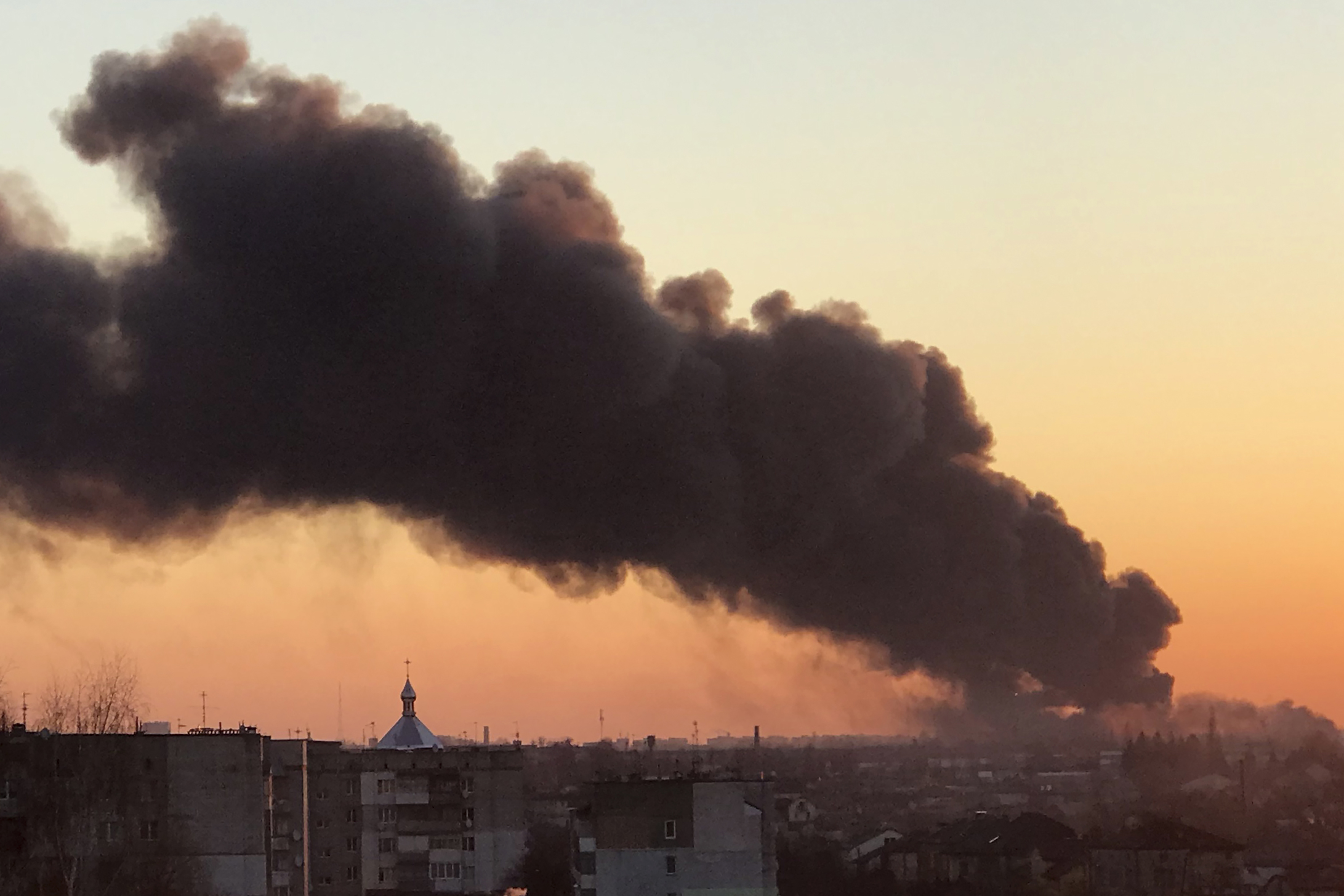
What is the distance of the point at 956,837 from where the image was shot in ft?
390

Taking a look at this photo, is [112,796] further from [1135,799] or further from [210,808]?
[1135,799]

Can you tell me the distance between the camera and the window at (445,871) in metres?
97.0

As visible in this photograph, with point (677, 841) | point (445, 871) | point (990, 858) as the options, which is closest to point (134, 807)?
point (677, 841)

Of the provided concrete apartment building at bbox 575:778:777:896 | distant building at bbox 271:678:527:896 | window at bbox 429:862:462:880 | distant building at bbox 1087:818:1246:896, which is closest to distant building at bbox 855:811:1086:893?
distant building at bbox 1087:818:1246:896

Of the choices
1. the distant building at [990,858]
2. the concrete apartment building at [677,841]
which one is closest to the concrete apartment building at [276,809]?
the concrete apartment building at [677,841]

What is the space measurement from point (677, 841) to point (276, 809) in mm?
22350

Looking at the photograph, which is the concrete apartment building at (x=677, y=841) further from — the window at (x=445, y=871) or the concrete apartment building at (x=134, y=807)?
the window at (x=445, y=871)

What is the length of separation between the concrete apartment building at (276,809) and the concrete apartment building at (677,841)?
442 inches

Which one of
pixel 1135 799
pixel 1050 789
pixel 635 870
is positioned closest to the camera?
pixel 635 870

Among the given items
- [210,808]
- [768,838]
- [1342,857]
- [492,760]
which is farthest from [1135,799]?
[210,808]

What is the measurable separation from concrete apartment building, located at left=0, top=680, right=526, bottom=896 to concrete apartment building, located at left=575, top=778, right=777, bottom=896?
11.2 metres

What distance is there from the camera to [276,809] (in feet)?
295

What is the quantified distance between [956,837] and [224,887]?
58.1m

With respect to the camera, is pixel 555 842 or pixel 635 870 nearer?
pixel 635 870
